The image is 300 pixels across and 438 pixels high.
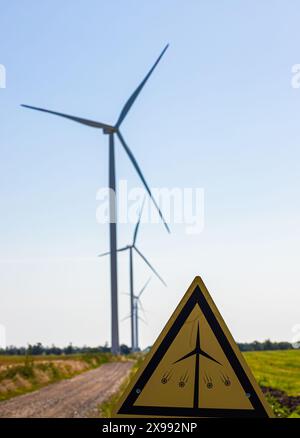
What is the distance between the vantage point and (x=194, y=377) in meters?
5.98

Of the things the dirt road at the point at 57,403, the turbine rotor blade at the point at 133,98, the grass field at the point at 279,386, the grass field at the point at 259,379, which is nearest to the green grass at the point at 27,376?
the grass field at the point at 259,379

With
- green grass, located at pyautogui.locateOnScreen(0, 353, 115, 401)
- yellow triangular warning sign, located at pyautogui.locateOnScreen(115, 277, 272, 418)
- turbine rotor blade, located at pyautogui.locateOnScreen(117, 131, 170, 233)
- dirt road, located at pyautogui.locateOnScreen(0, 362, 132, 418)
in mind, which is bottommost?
green grass, located at pyautogui.locateOnScreen(0, 353, 115, 401)

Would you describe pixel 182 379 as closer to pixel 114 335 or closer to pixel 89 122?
pixel 89 122

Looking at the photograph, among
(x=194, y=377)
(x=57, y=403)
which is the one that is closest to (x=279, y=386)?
(x=57, y=403)

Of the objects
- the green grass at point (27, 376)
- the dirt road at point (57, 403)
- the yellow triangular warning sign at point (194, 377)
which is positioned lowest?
the green grass at point (27, 376)

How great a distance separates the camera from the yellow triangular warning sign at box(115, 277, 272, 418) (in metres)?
5.96

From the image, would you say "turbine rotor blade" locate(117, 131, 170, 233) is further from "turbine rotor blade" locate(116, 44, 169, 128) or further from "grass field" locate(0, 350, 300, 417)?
"grass field" locate(0, 350, 300, 417)

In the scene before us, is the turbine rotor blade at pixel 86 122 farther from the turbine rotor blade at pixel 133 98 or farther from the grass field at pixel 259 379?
the grass field at pixel 259 379

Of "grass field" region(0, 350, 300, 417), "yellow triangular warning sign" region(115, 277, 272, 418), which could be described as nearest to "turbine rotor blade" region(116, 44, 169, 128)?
"grass field" region(0, 350, 300, 417)

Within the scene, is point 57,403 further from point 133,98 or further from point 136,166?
point 133,98

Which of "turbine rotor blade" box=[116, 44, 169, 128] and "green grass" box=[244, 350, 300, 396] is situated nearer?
"green grass" box=[244, 350, 300, 396]

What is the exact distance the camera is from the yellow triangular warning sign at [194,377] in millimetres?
5957
